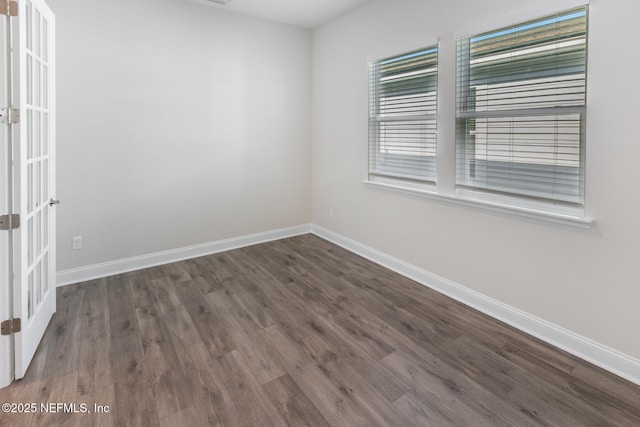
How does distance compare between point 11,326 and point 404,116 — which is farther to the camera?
point 404,116

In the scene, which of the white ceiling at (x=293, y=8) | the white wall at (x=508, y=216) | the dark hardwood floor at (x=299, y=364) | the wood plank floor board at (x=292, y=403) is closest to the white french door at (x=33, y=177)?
the dark hardwood floor at (x=299, y=364)

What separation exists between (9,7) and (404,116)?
9.72 ft

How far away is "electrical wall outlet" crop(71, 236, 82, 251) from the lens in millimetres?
3268

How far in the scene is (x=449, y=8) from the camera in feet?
9.15

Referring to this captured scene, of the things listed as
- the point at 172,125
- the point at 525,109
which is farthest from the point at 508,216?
the point at 172,125

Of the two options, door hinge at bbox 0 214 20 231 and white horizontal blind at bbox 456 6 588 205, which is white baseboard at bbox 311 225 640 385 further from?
door hinge at bbox 0 214 20 231

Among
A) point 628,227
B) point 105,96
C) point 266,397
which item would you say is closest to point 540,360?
point 628,227

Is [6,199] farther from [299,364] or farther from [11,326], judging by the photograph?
[299,364]

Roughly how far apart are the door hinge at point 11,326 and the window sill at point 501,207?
3040 millimetres

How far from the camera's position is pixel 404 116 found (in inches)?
134

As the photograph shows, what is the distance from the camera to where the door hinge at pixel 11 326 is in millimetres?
1864

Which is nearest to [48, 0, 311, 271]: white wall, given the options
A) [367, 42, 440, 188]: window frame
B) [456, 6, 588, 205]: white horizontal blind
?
[367, 42, 440, 188]: window frame

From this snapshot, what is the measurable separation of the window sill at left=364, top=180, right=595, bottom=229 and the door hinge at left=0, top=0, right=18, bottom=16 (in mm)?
3015

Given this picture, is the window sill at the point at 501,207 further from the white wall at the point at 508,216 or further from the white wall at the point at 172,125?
the white wall at the point at 172,125
